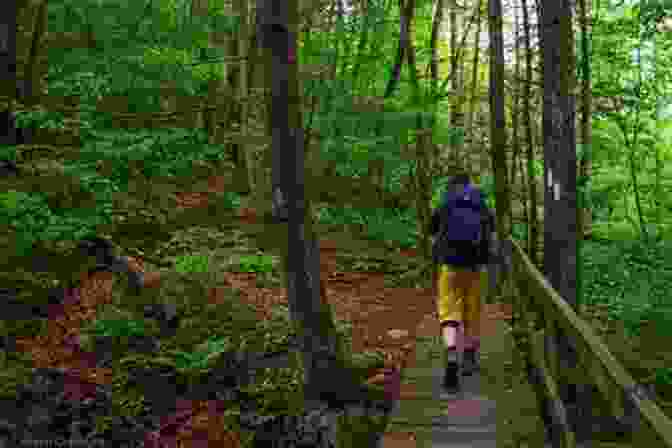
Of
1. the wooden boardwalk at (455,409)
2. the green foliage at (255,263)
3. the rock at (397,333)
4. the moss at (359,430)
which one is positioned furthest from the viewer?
the green foliage at (255,263)

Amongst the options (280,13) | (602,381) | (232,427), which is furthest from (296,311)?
(602,381)

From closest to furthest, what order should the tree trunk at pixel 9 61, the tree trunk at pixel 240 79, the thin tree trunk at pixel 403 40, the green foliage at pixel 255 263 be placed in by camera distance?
the tree trunk at pixel 9 61 < the green foliage at pixel 255 263 < the thin tree trunk at pixel 403 40 < the tree trunk at pixel 240 79

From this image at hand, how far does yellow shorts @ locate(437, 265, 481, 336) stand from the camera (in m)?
6.55

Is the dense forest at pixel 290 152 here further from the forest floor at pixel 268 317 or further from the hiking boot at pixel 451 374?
the hiking boot at pixel 451 374

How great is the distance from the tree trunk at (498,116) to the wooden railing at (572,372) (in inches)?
147

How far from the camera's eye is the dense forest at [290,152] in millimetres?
7117

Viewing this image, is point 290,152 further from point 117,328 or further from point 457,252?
point 117,328

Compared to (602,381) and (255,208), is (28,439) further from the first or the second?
(255,208)

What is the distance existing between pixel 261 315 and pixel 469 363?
4.14m

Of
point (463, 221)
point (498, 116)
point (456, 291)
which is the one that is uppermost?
point (498, 116)

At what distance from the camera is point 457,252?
21.1 feet

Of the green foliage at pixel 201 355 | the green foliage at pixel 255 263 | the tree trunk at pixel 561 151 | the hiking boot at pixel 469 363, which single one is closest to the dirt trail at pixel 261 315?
the green foliage at pixel 255 263

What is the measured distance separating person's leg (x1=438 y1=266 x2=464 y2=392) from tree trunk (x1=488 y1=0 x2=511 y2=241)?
6291 mm

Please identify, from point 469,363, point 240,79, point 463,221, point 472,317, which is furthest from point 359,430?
point 240,79
